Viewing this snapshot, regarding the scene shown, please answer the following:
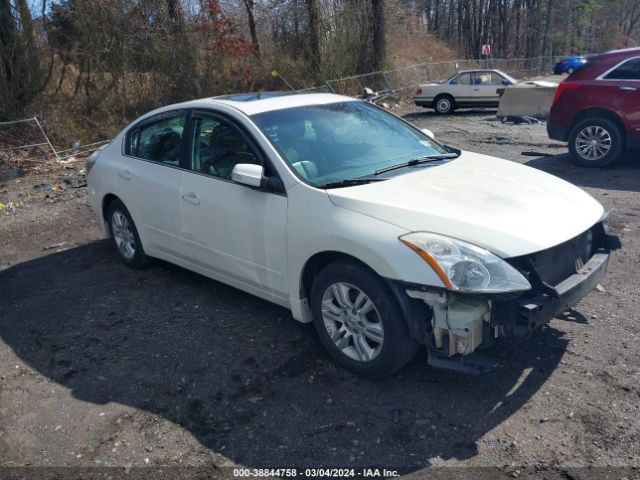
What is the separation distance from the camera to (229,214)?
4320mm

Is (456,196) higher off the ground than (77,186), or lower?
higher

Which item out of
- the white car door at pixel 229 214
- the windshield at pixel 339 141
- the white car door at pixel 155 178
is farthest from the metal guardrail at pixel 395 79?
the white car door at pixel 229 214

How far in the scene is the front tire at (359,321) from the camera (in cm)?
Answer: 340

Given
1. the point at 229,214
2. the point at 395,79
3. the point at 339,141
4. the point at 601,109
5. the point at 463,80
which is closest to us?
the point at 229,214

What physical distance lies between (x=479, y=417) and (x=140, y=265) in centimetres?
370

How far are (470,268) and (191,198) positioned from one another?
2404 millimetres

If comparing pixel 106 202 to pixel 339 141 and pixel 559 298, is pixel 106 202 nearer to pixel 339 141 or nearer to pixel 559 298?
pixel 339 141

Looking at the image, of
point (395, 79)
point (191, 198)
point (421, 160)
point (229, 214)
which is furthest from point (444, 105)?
point (229, 214)

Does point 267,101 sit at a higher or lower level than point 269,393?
higher

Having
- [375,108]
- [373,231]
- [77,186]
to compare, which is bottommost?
[77,186]

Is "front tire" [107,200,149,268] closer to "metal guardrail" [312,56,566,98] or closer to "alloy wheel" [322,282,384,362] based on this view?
"alloy wheel" [322,282,384,362]

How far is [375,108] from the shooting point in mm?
5230

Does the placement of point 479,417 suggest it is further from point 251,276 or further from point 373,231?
point 251,276

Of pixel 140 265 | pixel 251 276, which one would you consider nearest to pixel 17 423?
pixel 251 276
